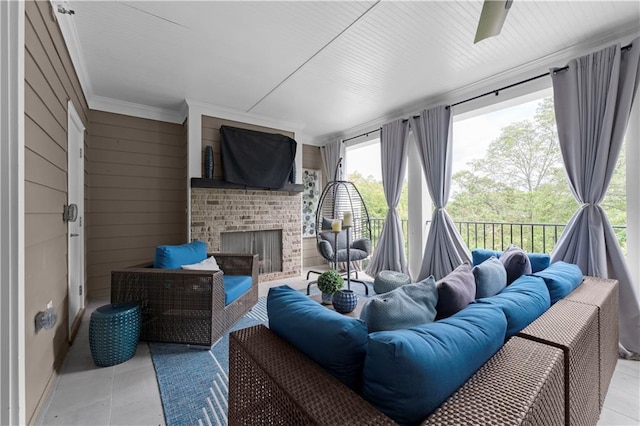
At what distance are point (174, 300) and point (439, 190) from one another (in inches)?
124

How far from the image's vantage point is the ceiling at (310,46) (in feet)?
6.72

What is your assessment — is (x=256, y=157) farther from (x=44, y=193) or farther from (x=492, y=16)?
(x=492, y=16)

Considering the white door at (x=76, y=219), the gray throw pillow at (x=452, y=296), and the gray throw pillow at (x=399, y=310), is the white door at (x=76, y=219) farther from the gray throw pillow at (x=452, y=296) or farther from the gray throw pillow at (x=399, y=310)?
the gray throw pillow at (x=452, y=296)

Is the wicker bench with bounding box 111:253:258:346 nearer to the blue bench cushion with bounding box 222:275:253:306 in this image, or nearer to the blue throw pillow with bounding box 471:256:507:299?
the blue bench cushion with bounding box 222:275:253:306

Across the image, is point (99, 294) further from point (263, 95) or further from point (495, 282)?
point (495, 282)

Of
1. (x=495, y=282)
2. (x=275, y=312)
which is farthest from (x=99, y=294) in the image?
(x=495, y=282)

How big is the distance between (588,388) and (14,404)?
2.41 meters

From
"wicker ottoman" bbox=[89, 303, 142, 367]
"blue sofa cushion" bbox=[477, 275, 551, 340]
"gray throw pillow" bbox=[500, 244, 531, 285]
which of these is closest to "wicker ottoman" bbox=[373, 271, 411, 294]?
"gray throw pillow" bbox=[500, 244, 531, 285]

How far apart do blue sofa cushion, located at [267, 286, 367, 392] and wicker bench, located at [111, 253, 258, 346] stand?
1.34 meters

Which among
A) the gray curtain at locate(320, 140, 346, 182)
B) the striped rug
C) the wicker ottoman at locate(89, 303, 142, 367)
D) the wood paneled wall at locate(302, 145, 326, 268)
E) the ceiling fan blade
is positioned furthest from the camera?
the wood paneled wall at locate(302, 145, 326, 268)

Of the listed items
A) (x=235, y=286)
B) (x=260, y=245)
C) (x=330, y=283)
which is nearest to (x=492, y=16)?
(x=330, y=283)

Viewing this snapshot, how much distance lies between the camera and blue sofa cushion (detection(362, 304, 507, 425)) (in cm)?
→ 72

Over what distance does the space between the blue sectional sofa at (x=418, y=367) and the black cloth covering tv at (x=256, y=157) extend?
2.98 meters

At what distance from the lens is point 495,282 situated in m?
1.55
